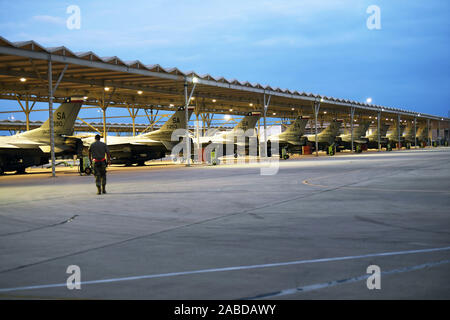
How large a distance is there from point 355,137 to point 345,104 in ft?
37.4

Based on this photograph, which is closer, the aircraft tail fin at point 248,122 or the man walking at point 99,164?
the man walking at point 99,164

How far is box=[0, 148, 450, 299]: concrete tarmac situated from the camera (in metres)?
4.45

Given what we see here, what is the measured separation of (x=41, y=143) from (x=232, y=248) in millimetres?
27196

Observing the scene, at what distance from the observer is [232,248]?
20.6ft

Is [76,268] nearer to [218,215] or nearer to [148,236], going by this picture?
[148,236]

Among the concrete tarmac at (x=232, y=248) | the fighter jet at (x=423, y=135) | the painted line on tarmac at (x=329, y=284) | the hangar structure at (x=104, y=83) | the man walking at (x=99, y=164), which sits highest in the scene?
the hangar structure at (x=104, y=83)

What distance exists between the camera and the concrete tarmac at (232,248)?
4453 mm

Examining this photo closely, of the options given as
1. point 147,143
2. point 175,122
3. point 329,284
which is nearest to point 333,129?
point 175,122

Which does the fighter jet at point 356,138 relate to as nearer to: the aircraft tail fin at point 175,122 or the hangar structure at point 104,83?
the hangar structure at point 104,83

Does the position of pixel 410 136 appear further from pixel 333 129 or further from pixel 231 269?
pixel 231 269

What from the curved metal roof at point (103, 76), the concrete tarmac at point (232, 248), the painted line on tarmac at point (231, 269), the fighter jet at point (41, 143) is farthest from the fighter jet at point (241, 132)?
the painted line on tarmac at point (231, 269)

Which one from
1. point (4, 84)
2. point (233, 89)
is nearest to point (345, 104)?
point (233, 89)

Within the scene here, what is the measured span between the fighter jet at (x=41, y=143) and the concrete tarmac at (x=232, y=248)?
18.7m
